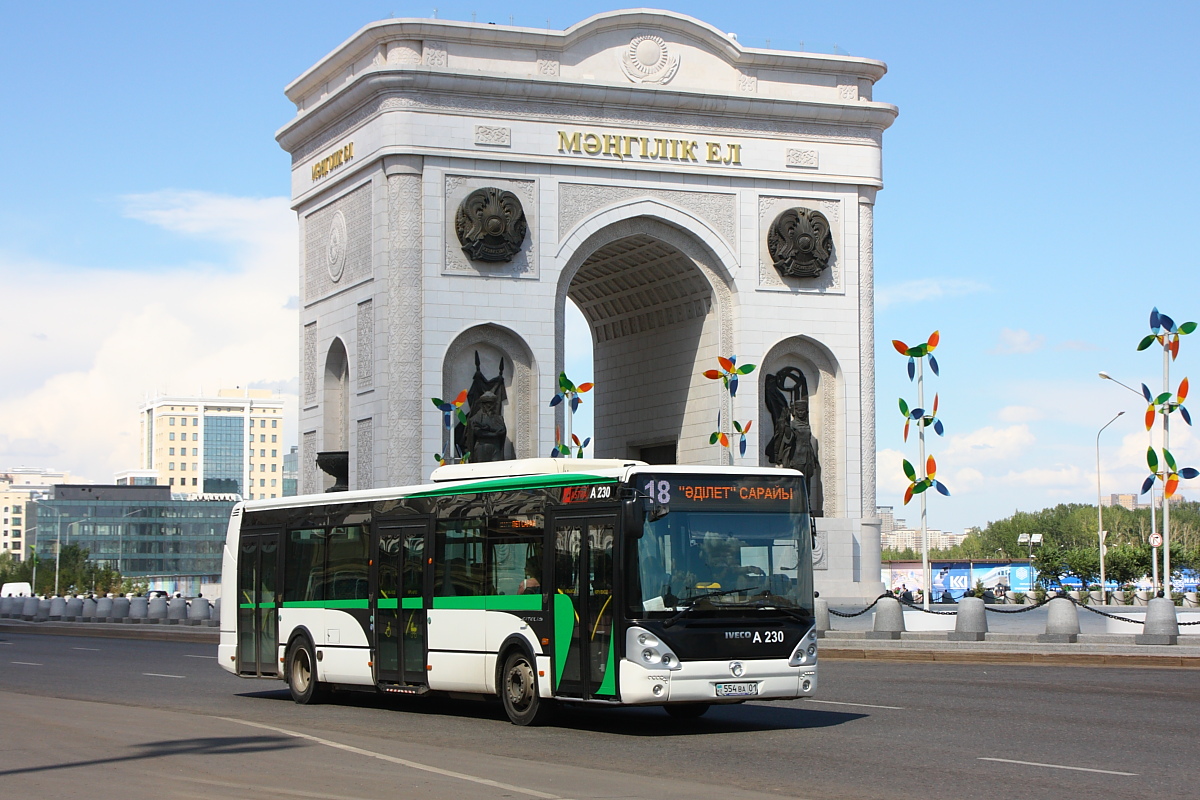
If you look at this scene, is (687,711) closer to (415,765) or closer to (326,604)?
(326,604)

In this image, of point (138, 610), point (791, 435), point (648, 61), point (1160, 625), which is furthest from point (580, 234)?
point (1160, 625)

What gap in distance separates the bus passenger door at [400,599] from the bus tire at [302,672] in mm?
1470

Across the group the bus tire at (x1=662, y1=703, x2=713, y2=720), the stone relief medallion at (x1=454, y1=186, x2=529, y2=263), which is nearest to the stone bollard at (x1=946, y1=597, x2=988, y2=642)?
the bus tire at (x1=662, y1=703, x2=713, y2=720)

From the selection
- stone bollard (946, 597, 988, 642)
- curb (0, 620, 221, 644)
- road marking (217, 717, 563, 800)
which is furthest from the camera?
curb (0, 620, 221, 644)

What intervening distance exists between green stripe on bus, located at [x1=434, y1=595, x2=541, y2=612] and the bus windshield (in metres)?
1.63

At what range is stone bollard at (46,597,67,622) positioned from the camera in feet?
207

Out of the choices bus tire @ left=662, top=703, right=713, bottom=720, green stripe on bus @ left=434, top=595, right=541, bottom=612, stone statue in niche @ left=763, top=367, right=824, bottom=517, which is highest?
stone statue in niche @ left=763, top=367, right=824, bottom=517

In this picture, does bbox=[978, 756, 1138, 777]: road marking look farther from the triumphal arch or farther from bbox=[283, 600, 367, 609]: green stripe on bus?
the triumphal arch

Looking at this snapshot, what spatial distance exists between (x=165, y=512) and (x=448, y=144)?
112m

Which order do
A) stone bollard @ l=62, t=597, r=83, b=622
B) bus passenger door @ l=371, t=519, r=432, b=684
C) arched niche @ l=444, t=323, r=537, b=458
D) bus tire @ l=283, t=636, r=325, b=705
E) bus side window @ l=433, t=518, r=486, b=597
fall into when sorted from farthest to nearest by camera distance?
stone bollard @ l=62, t=597, r=83, b=622, arched niche @ l=444, t=323, r=537, b=458, bus tire @ l=283, t=636, r=325, b=705, bus passenger door @ l=371, t=519, r=432, b=684, bus side window @ l=433, t=518, r=486, b=597

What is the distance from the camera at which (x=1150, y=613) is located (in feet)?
92.9

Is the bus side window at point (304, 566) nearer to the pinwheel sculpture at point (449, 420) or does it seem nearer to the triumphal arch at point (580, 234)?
the triumphal arch at point (580, 234)

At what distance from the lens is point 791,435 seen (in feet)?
160

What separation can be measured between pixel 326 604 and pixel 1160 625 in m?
15.0
